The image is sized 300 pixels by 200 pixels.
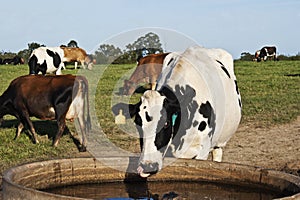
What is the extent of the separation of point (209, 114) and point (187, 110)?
33 centimetres

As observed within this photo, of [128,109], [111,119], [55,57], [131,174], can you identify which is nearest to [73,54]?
[55,57]

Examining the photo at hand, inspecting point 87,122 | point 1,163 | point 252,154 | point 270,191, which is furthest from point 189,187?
point 87,122

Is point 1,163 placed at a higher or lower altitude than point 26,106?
lower

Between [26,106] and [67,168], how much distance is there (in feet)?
20.4

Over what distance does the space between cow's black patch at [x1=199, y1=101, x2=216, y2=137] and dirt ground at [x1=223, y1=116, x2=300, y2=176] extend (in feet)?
8.07

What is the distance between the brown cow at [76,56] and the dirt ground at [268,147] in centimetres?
1610

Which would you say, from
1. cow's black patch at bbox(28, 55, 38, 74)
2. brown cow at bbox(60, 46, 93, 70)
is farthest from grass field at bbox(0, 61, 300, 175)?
brown cow at bbox(60, 46, 93, 70)

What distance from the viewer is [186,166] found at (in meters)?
3.30

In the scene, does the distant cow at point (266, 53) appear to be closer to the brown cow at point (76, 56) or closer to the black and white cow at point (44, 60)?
the brown cow at point (76, 56)

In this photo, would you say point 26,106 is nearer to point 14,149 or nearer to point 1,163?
point 14,149

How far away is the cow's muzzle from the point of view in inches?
129

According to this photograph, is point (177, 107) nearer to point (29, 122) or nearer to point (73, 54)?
point (29, 122)

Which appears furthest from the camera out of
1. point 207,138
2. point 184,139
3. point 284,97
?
point 284,97

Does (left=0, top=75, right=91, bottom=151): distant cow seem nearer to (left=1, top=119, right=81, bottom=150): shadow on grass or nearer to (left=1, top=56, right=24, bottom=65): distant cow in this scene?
(left=1, top=119, right=81, bottom=150): shadow on grass
